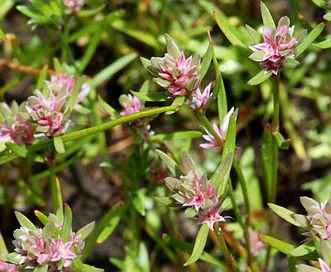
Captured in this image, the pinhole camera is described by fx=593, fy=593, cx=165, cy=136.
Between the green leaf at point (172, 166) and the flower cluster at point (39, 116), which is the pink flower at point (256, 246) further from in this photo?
the flower cluster at point (39, 116)

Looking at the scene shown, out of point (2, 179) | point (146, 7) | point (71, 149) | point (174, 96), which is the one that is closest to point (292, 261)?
point (174, 96)

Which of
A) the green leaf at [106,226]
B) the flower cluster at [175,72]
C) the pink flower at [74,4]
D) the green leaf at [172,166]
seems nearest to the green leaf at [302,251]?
the green leaf at [172,166]

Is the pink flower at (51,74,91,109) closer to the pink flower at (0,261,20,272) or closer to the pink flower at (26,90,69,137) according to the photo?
the pink flower at (26,90,69,137)

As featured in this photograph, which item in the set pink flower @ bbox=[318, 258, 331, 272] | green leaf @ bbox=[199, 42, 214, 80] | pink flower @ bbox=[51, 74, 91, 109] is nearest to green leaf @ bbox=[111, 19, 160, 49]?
pink flower @ bbox=[51, 74, 91, 109]

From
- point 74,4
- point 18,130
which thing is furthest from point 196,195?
point 74,4

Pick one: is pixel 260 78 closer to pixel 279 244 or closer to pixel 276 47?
pixel 276 47

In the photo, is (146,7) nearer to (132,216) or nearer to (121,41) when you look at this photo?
(121,41)
